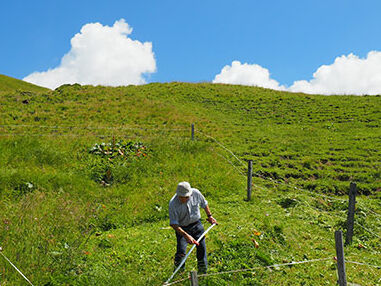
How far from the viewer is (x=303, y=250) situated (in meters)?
6.58

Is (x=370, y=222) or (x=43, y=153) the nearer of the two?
(x=370, y=222)

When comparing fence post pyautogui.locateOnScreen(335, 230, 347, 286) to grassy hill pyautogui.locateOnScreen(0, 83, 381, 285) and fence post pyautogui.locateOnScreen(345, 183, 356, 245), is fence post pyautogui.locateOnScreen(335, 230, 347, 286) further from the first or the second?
fence post pyautogui.locateOnScreen(345, 183, 356, 245)

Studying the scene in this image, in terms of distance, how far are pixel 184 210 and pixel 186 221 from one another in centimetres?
24

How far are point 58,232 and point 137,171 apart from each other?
4.60 m

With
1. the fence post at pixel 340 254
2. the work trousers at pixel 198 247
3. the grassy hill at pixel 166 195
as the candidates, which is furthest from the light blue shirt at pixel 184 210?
the fence post at pixel 340 254

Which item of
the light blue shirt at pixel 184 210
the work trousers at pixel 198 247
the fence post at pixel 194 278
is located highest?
the light blue shirt at pixel 184 210

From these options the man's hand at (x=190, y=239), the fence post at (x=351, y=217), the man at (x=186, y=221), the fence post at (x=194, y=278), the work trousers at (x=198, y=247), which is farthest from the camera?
the fence post at (x=351, y=217)

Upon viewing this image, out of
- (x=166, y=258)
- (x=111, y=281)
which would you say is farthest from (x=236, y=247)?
(x=111, y=281)

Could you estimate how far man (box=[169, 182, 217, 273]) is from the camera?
5.01 m

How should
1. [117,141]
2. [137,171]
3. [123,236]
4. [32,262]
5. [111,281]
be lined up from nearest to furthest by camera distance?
[111,281], [32,262], [123,236], [137,171], [117,141]

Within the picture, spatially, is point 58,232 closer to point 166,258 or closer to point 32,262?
point 32,262

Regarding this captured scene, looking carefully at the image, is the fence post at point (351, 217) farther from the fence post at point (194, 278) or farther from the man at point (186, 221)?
the fence post at point (194, 278)

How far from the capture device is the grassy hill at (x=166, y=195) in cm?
545

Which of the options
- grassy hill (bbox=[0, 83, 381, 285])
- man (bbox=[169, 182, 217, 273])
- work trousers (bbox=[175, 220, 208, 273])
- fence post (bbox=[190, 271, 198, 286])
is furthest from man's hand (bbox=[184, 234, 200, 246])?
fence post (bbox=[190, 271, 198, 286])
